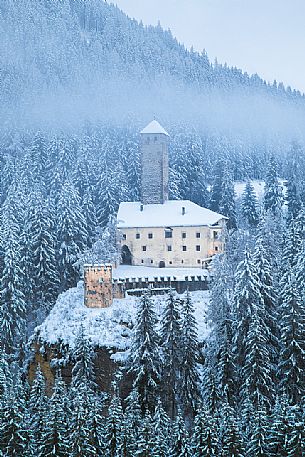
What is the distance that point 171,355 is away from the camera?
134 ft

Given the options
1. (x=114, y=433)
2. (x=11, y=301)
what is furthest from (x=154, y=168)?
(x=114, y=433)

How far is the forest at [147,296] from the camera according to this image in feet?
112

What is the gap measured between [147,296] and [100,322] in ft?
20.4

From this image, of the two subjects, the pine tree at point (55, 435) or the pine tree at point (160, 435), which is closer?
the pine tree at point (160, 435)

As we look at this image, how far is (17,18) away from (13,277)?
133m

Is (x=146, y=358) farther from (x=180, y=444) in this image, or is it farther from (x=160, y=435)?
(x=180, y=444)

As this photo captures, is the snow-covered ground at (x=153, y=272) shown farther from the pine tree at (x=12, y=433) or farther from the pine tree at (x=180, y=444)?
the pine tree at (x=180, y=444)

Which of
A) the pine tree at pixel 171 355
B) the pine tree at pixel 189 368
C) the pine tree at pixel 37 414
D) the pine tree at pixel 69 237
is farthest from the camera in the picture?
the pine tree at pixel 69 237

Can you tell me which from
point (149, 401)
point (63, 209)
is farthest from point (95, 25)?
point (149, 401)

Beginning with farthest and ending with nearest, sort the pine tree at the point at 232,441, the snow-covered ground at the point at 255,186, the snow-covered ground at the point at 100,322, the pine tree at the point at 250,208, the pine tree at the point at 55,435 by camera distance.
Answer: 1. the snow-covered ground at the point at 255,186
2. the pine tree at the point at 250,208
3. the snow-covered ground at the point at 100,322
4. the pine tree at the point at 55,435
5. the pine tree at the point at 232,441

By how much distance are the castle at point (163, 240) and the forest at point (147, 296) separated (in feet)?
7.36

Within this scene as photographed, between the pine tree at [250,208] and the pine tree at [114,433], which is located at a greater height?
the pine tree at [250,208]

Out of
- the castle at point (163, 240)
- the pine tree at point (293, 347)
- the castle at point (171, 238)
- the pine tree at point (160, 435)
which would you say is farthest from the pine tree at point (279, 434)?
the castle at point (171, 238)

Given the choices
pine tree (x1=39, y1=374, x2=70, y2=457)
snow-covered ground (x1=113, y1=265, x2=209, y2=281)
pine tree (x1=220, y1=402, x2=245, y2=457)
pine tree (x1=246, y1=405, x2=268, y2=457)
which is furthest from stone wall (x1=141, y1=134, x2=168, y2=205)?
pine tree (x1=220, y1=402, x2=245, y2=457)
